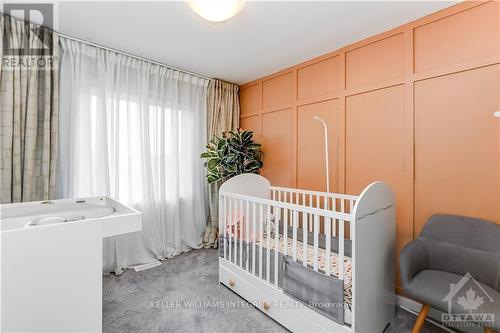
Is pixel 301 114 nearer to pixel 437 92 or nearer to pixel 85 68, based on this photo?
pixel 437 92

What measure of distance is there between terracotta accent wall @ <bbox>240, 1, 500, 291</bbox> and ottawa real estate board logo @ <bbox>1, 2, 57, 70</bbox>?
2511mm

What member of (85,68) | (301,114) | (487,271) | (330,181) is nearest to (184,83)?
(85,68)

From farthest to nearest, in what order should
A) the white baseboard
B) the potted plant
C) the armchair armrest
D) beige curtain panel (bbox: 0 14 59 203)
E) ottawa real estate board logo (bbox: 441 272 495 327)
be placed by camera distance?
the potted plant < beige curtain panel (bbox: 0 14 59 203) < the white baseboard < the armchair armrest < ottawa real estate board logo (bbox: 441 272 495 327)

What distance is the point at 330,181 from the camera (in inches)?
102

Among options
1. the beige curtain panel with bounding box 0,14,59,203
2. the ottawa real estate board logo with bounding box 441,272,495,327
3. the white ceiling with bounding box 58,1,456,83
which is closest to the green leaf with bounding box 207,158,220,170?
the white ceiling with bounding box 58,1,456,83

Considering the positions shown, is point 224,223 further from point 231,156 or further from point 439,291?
point 439,291

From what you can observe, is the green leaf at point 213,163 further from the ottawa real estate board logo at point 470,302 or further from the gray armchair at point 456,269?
the ottawa real estate board logo at point 470,302

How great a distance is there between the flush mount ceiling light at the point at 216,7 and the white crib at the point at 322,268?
1411 millimetres

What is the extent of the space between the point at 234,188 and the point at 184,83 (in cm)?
170

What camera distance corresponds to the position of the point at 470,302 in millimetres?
1357

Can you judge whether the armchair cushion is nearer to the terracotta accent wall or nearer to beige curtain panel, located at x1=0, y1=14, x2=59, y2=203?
the terracotta accent wall

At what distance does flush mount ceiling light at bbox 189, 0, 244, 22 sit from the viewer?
156 centimetres

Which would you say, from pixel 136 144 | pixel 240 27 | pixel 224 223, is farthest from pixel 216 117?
pixel 224 223

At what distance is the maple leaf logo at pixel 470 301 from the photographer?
1.32 m
